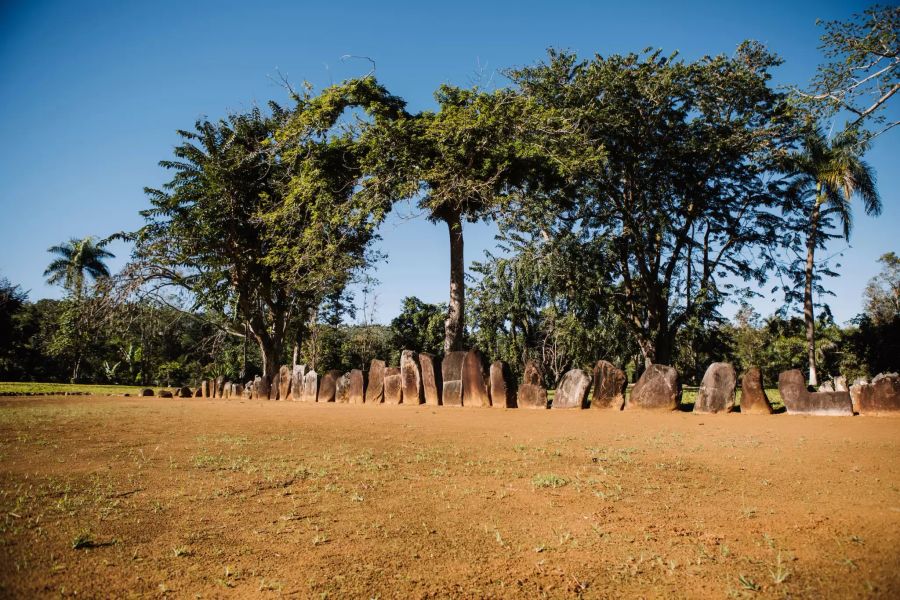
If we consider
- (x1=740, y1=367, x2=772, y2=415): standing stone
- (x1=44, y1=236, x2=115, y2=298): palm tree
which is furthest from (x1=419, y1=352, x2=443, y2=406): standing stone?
(x1=44, y1=236, x2=115, y2=298): palm tree

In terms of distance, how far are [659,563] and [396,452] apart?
3.26 m

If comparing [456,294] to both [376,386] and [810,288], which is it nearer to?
[376,386]

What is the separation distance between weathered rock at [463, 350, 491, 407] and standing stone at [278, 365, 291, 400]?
6660 mm

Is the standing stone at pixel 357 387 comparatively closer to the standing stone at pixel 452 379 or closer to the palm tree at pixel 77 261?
the standing stone at pixel 452 379

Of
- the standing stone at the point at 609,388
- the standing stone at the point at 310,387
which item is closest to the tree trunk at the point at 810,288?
the standing stone at the point at 609,388

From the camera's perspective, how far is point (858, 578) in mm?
2201

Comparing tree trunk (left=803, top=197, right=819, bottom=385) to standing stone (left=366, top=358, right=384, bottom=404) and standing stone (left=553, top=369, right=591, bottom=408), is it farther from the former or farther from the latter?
standing stone (left=366, top=358, right=384, bottom=404)

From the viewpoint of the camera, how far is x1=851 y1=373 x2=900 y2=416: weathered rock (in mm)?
7496

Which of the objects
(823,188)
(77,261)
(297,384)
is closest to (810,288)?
(823,188)

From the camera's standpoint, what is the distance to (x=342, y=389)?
517 inches

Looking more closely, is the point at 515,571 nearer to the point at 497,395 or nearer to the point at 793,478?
the point at 793,478

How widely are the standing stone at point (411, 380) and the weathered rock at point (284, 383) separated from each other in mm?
4810

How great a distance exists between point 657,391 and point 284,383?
10748 millimetres

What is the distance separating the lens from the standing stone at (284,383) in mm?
14734
